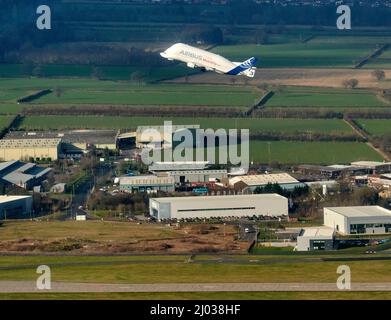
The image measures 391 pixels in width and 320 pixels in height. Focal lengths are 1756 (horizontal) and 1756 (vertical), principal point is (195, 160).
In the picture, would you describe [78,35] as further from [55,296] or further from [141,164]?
[55,296]

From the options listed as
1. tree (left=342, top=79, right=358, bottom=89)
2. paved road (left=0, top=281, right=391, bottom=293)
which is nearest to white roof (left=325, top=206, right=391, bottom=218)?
paved road (left=0, top=281, right=391, bottom=293)

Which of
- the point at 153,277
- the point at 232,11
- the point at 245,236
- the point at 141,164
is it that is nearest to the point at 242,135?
the point at 141,164

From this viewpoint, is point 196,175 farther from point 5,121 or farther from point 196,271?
point 196,271

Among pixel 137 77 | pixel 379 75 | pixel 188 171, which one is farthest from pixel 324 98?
pixel 188 171

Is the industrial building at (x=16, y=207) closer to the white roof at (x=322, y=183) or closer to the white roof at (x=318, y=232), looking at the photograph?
the white roof at (x=322, y=183)

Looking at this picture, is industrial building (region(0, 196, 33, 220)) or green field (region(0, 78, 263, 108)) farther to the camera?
green field (region(0, 78, 263, 108))

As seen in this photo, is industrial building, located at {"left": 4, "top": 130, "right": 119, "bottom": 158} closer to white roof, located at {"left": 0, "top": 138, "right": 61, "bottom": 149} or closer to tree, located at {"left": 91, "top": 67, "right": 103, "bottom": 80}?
white roof, located at {"left": 0, "top": 138, "right": 61, "bottom": 149}
